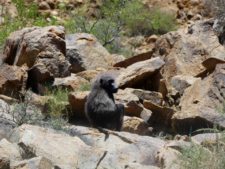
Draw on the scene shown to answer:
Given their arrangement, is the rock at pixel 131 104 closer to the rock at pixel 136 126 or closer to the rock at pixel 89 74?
the rock at pixel 136 126

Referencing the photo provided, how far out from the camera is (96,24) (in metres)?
20.6

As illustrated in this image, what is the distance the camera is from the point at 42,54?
1448 centimetres

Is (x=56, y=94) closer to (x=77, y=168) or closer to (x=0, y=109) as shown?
(x=0, y=109)

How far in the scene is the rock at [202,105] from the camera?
11375 mm

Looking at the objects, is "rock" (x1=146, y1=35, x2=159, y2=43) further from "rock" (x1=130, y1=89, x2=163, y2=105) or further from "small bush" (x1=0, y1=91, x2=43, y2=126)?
"small bush" (x1=0, y1=91, x2=43, y2=126)

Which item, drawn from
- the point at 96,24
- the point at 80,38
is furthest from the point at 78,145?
the point at 96,24

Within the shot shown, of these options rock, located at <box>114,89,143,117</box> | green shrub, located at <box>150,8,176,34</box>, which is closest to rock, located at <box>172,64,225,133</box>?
rock, located at <box>114,89,143,117</box>

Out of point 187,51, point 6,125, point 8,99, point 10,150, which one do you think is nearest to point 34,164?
point 10,150

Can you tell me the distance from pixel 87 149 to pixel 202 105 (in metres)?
3.61

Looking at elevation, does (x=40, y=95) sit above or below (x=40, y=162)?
below

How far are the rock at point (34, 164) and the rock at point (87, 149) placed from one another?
28 centimetres

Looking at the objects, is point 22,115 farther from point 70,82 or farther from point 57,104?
point 70,82

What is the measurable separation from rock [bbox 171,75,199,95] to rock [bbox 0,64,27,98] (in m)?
2.81

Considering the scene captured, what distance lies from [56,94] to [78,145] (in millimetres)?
4729
